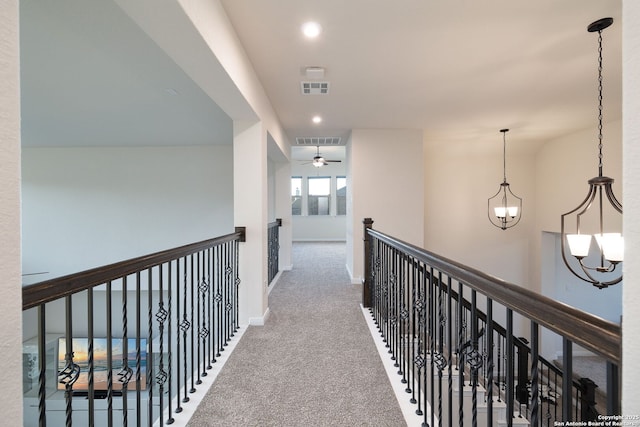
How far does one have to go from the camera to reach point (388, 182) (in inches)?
210

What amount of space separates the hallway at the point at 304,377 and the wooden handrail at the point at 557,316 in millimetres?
1160

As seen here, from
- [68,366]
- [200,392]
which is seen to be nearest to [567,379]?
[68,366]

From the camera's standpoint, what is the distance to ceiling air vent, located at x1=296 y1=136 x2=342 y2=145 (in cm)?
593

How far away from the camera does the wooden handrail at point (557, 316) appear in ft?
2.05

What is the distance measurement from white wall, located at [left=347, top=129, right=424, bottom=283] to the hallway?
1.93 m

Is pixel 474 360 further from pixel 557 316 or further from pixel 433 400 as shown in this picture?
pixel 433 400

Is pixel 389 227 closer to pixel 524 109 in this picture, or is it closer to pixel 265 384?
pixel 524 109

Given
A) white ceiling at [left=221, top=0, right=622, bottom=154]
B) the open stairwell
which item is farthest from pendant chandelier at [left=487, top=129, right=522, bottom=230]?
the open stairwell

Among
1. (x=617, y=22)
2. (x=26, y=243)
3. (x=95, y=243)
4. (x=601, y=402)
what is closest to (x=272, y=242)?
(x=95, y=243)

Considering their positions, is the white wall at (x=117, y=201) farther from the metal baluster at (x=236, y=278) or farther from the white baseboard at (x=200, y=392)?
the white baseboard at (x=200, y=392)

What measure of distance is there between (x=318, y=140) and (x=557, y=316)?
568 centimetres

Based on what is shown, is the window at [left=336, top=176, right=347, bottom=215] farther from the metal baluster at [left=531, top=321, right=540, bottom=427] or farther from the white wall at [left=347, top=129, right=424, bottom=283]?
the metal baluster at [left=531, top=321, right=540, bottom=427]

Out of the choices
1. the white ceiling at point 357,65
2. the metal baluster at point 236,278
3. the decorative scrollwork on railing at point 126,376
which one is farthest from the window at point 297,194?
the decorative scrollwork on railing at point 126,376

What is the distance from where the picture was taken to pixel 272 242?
217 inches
